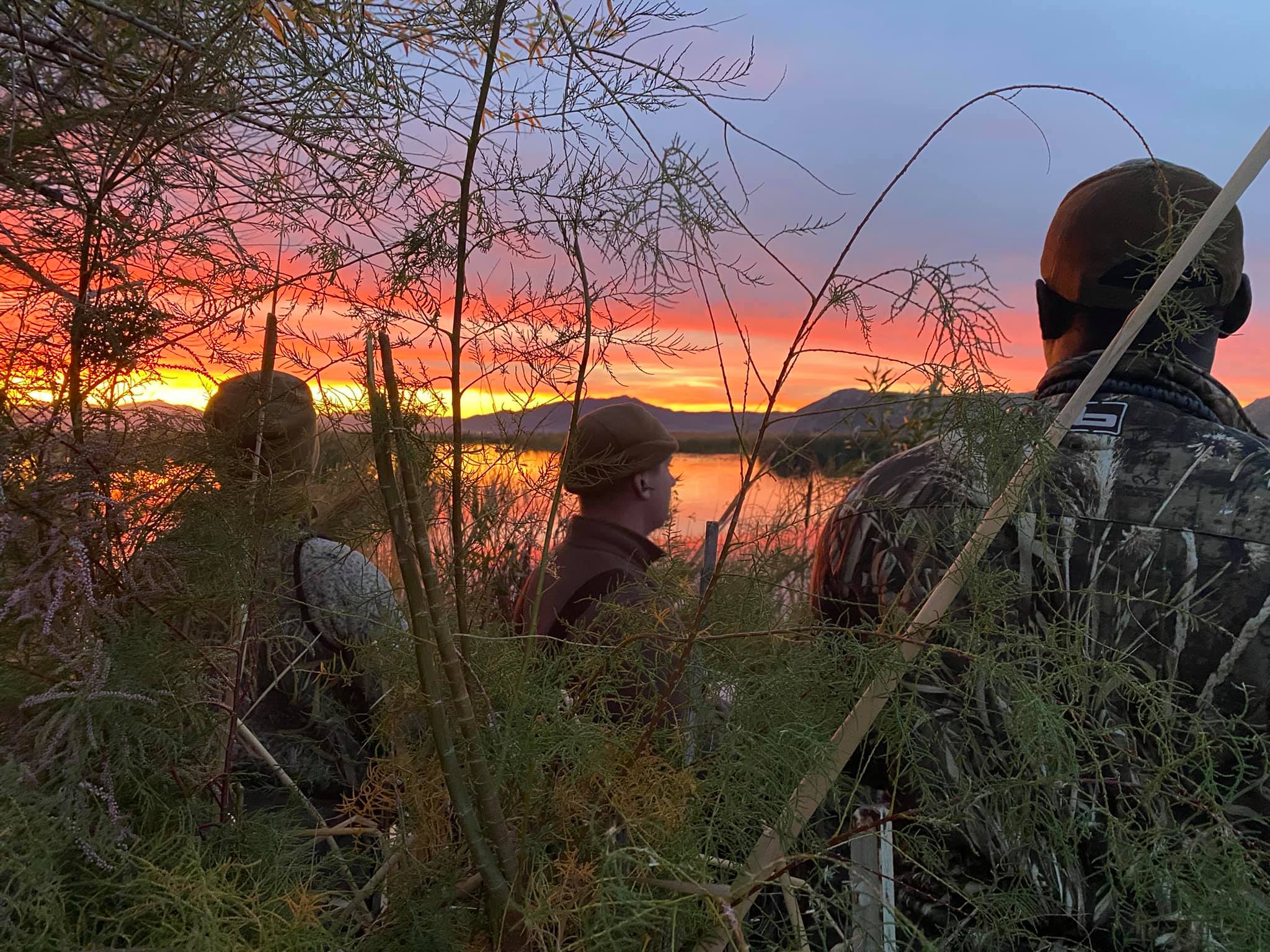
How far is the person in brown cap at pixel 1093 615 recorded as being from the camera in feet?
2.92

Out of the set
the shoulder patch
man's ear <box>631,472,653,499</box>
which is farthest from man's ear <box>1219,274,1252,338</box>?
man's ear <box>631,472,653,499</box>

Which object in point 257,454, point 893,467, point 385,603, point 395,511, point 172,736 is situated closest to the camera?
point 395,511

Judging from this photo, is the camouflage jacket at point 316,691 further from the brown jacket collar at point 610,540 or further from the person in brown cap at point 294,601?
the brown jacket collar at point 610,540

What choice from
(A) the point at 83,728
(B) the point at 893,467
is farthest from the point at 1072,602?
(A) the point at 83,728

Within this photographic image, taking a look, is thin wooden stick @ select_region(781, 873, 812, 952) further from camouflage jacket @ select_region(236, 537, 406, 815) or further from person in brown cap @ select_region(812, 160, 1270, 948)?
camouflage jacket @ select_region(236, 537, 406, 815)

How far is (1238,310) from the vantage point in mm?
1541

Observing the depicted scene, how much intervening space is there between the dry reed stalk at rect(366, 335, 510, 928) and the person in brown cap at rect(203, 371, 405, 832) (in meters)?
0.08

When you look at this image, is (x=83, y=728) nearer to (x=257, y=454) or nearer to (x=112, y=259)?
(x=257, y=454)

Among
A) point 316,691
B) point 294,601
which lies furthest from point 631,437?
point 294,601

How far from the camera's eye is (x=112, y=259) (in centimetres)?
111

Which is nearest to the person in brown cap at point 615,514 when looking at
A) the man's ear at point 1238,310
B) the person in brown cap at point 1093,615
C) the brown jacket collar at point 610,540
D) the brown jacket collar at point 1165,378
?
the brown jacket collar at point 610,540

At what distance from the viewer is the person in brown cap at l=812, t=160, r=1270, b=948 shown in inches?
35.1

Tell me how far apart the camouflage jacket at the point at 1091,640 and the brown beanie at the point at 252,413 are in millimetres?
675

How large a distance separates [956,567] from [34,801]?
0.86m
